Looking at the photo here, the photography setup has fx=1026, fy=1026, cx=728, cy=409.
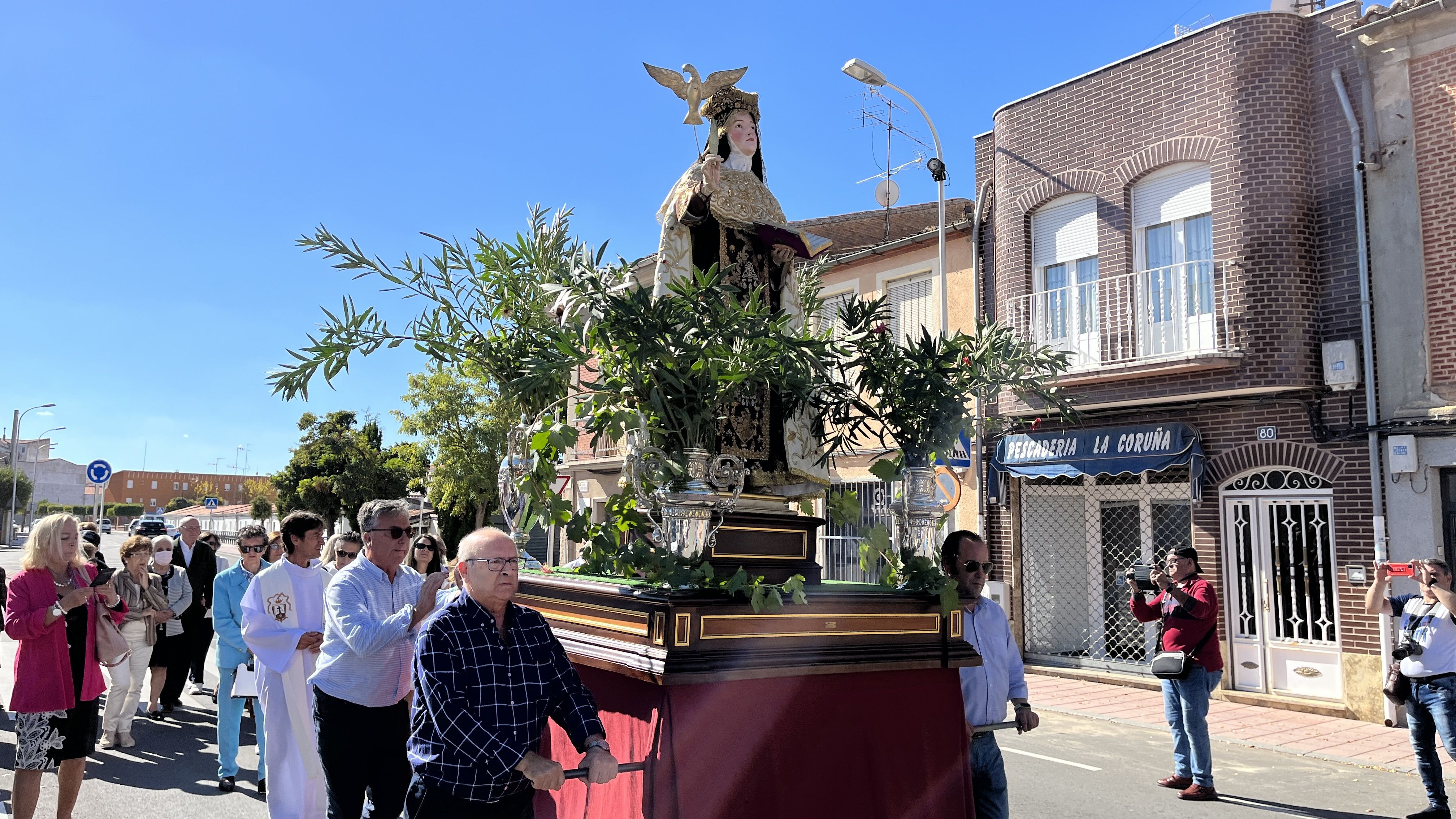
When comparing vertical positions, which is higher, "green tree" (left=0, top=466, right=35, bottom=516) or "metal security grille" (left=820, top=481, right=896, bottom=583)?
"green tree" (left=0, top=466, right=35, bottom=516)

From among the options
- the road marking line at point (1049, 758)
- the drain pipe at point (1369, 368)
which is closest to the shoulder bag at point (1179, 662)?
the road marking line at point (1049, 758)

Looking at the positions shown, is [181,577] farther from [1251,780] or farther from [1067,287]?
[1067,287]

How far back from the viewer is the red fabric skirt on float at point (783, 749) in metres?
3.96

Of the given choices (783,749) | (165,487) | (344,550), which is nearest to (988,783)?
(783,749)

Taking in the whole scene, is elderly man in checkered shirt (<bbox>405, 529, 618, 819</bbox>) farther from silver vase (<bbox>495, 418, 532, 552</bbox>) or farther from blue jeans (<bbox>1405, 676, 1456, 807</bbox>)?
blue jeans (<bbox>1405, 676, 1456, 807</bbox>)

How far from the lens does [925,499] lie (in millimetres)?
5160

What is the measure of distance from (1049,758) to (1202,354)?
5.85 meters

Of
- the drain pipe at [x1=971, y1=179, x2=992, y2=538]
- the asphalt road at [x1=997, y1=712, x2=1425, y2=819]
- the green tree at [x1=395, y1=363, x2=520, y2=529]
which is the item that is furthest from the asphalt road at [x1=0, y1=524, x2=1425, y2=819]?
the green tree at [x1=395, y1=363, x2=520, y2=529]

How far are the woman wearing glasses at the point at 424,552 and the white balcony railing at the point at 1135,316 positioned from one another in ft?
26.2

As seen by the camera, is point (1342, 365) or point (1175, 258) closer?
point (1342, 365)

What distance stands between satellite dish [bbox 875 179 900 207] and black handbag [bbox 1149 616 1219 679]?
46.8ft

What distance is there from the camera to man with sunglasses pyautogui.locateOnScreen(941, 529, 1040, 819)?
4.88 metres

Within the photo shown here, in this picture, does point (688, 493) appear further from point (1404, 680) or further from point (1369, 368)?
point (1369, 368)

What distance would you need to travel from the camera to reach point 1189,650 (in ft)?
25.5
